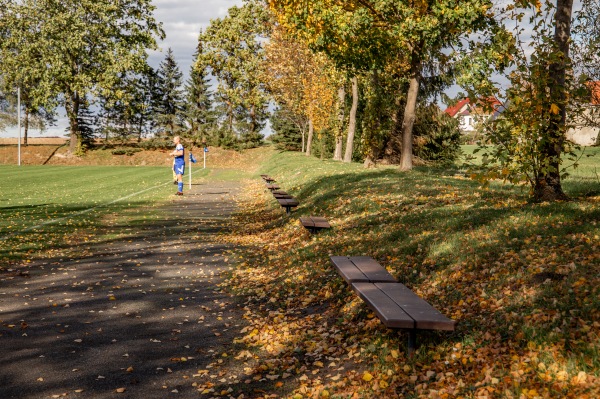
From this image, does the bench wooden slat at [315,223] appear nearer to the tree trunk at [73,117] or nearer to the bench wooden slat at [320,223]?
the bench wooden slat at [320,223]

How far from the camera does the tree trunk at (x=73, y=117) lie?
56344mm

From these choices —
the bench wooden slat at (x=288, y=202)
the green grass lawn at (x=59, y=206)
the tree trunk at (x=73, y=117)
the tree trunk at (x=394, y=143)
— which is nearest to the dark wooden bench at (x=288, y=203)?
the bench wooden slat at (x=288, y=202)

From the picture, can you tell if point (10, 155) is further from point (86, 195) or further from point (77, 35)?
point (86, 195)

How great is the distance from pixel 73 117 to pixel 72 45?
7.22 m

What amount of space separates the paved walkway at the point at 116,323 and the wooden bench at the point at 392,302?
1.76 m

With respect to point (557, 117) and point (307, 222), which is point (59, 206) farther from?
point (557, 117)

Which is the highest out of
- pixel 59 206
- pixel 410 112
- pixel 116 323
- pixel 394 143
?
pixel 410 112

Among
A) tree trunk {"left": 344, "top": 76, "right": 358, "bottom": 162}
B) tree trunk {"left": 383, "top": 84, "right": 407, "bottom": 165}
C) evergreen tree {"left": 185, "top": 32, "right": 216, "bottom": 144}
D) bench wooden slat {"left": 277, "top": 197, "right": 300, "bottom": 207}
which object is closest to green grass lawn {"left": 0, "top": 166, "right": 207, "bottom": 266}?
bench wooden slat {"left": 277, "top": 197, "right": 300, "bottom": 207}

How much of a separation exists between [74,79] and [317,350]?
54245 millimetres

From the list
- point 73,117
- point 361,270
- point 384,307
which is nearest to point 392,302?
point 384,307

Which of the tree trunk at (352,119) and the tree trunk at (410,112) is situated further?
the tree trunk at (352,119)

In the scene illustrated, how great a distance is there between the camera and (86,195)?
24391 millimetres

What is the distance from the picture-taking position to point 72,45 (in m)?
52.2

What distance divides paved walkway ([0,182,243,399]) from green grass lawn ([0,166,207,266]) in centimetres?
173
